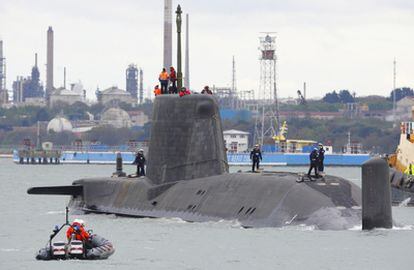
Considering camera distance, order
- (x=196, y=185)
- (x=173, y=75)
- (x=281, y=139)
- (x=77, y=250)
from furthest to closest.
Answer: (x=281, y=139) < (x=173, y=75) < (x=196, y=185) < (x=77, y=250)

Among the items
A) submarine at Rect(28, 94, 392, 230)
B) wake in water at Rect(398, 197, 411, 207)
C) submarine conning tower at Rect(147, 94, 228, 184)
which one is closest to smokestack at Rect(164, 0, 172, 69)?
wake in water at Rect(398, 197, 411, 207)

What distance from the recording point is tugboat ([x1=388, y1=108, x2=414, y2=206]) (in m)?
58.5

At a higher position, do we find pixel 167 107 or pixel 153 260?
pixel 167 107

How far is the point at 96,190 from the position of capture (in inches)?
1676

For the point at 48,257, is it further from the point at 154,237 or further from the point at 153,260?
the point at 154,237

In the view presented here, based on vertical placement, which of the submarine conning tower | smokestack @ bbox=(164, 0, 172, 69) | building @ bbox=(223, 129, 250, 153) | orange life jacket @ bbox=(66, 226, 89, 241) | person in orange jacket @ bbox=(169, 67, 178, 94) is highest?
smokestack @ bbox=(164, 0, 172, 69)

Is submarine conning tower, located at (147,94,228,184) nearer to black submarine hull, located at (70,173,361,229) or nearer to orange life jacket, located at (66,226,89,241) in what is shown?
black submarine hull, located at (70,173,361,229)

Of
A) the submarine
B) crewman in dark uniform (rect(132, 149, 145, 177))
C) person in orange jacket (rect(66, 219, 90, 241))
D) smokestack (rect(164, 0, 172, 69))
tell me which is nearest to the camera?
person in orange jacket (rect(66, 219, 90, 241))

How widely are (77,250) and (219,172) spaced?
422 inches

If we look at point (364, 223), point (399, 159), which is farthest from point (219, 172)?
point (399, 159)

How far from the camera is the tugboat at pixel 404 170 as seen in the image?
58481mm

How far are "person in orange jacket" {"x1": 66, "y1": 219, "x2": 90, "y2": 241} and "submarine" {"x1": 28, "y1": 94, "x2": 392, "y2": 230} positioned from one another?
22.0 feet

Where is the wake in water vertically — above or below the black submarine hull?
below

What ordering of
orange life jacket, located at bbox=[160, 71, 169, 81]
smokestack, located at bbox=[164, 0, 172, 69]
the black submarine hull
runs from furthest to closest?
1. smokestack, located at bbox=[164, 0, 172, 69]
2. orange life jacket, located at bbox=[160, 71, 169, 81]
3. the black submarine hull
